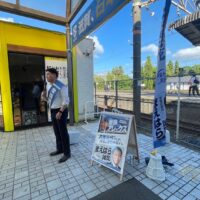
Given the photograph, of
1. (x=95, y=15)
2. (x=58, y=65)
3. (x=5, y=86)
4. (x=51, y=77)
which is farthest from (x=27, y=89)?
(x=95, y=15)

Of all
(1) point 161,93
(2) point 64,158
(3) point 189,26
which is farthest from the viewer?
(3) point 189,26

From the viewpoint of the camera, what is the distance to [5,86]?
4.82 m

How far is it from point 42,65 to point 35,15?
5.15 feet

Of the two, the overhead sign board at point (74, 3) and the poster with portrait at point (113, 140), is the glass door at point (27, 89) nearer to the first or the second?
the overhead sign board at point (74, 3)

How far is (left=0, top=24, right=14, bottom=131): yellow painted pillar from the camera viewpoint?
4.68 meters

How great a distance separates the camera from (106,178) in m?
2.52

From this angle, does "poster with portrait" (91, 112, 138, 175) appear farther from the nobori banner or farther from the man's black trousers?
the nobori banner

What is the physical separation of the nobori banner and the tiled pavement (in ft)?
8.76

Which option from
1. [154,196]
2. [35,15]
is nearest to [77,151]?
[154,196]

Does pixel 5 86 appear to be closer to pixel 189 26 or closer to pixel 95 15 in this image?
pixel 95 15

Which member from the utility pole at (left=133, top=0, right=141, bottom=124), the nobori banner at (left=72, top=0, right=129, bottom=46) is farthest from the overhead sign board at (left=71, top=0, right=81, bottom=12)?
the utility pole at (left=133, top=0, right=141, bottom=124)

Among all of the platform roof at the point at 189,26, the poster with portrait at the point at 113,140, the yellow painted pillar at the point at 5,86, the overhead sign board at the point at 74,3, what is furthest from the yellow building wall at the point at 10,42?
the platform roof at the point at 189,26

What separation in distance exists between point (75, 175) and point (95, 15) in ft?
9.73

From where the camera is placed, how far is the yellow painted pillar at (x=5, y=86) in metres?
4.68
